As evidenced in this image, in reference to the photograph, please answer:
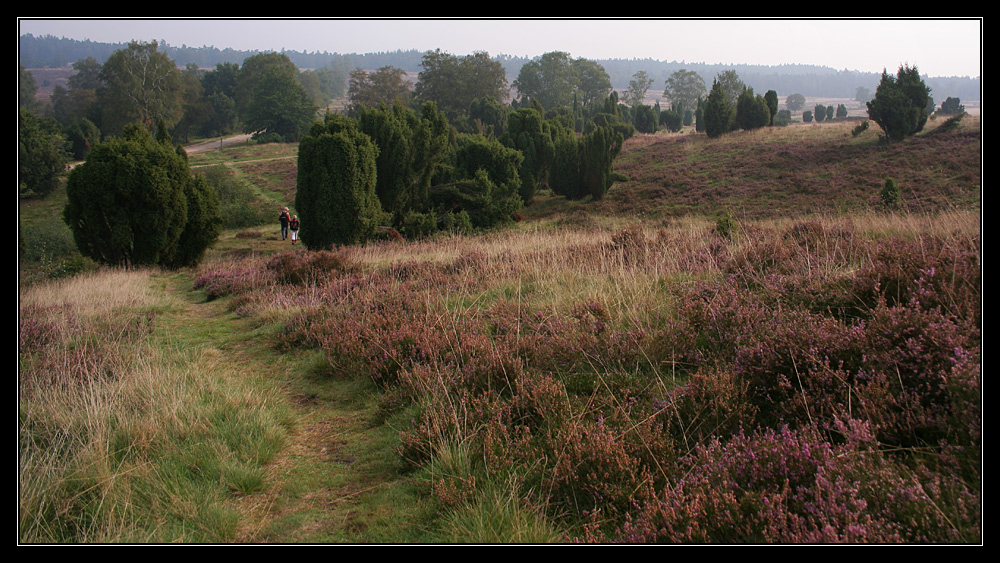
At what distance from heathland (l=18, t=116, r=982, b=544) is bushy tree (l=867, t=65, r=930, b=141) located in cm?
3269

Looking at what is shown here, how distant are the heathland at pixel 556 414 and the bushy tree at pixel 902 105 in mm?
32692

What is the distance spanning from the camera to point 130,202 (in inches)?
571

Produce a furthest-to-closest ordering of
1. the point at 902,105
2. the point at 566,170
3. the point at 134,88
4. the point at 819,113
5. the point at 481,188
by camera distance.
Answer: the point at 819,113 → the point at 134,88 → the point at 566,170 → the point at 902,105 → the point at 481,188

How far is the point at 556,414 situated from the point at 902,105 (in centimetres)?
3814

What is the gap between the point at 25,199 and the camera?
3781 centimetres

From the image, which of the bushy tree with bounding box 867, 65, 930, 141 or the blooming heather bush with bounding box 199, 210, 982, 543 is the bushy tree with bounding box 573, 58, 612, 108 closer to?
the bushy tree with bounding box 867, 65, 930, 141

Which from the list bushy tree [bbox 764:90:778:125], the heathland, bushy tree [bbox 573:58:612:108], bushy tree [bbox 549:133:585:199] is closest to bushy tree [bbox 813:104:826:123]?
bushy tree [bbox 764:90:778:125]

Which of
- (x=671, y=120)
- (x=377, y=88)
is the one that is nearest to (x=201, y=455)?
(x=671, y=120)

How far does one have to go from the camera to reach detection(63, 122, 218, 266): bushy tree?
14.1 m

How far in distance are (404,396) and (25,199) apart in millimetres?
48295

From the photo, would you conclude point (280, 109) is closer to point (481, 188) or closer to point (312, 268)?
point (481, 188)

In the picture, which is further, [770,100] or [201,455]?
[770,100]

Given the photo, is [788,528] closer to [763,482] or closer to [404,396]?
[763,482]

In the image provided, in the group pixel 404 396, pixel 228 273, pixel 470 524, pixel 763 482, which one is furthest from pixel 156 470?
pixel 228 273
